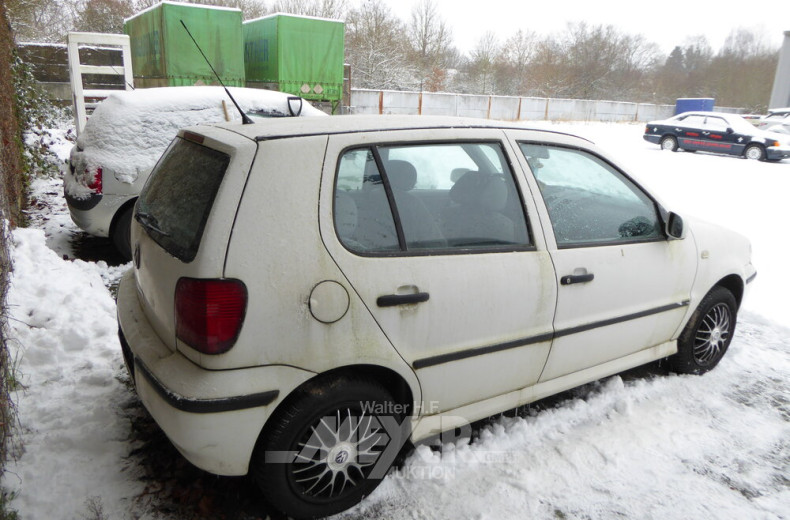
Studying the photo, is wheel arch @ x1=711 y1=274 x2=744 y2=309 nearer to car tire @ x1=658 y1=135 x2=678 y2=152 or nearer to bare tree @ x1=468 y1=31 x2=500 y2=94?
car tire @ x1=658 y1=135 x2=678 y2=152


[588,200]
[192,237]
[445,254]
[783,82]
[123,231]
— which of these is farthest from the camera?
[783,82]

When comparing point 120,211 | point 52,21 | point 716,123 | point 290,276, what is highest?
point 52,21

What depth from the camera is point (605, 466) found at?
289 centimetres

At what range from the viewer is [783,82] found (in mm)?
38031

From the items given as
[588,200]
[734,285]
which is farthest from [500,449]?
[734,285]

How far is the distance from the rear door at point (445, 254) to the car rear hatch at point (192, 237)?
40 centimetres

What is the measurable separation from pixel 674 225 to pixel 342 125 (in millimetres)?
2115

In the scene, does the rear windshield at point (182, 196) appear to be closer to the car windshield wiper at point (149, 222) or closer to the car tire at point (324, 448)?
the car windshield wiper at point (149, 222)

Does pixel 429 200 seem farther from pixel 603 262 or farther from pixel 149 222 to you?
pixel 149 222

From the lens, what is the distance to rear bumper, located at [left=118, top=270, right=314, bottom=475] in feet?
6.70

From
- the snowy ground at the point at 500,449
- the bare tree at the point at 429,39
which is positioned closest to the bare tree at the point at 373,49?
the bare tree at the point at 429,39

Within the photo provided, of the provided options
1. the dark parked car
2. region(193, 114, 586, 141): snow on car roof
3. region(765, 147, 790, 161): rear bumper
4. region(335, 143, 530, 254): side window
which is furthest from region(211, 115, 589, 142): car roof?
the dark parked car

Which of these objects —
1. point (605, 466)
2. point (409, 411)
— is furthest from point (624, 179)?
point (409, 411)

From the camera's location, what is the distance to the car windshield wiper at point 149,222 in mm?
2447
